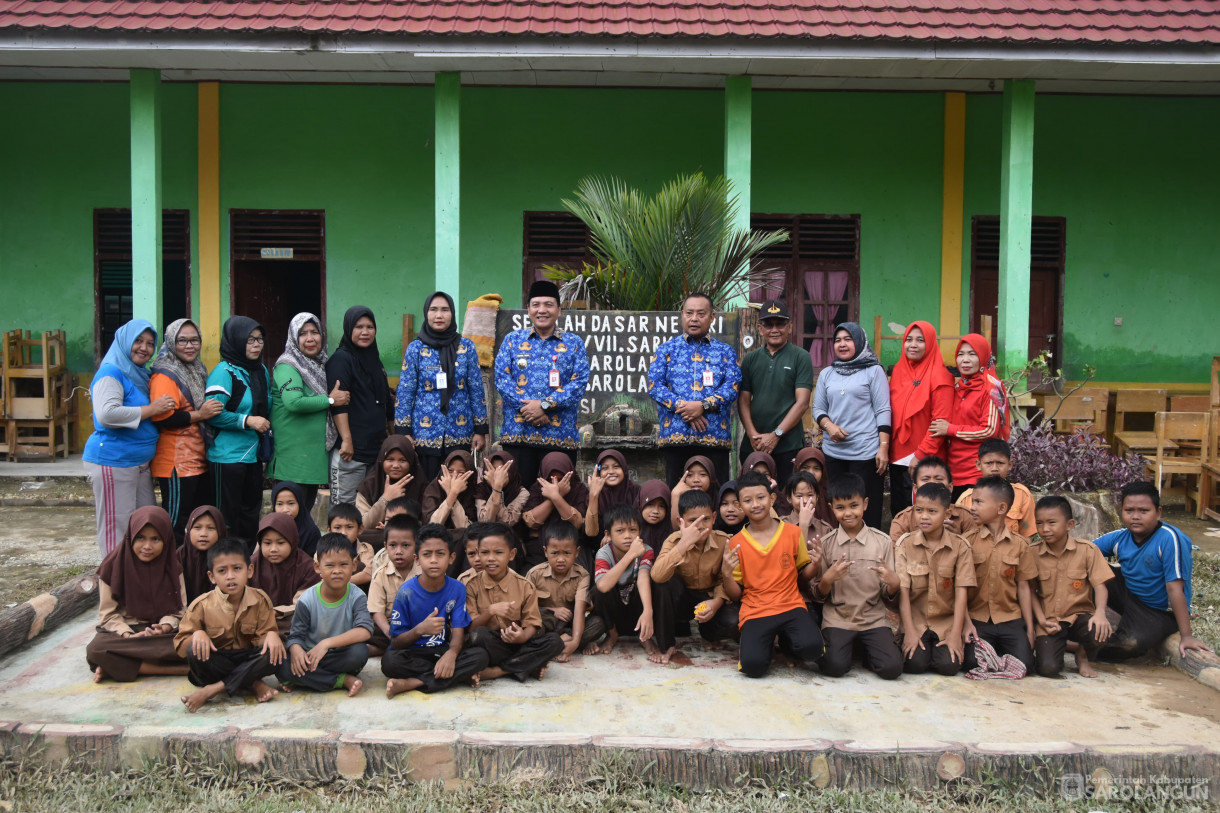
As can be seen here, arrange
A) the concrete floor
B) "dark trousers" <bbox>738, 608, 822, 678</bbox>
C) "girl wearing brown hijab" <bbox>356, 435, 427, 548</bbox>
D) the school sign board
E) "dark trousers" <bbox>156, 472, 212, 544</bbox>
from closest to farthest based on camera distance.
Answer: the concrete floor < "dark trousers" <bbox>738, 608, 822, 678</bbox> < "girl wearing brown hijab" <bbox>356, 435, 427, 548</bbox> < "dark trousers" <bbox>156, 472, 212, 544</bbox> < the school sign board

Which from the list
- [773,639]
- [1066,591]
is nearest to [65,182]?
[773,639]

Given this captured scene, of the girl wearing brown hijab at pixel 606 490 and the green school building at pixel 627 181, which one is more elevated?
the green school building at pixel 627 181

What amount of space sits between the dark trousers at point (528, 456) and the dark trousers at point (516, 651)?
4.95 ft

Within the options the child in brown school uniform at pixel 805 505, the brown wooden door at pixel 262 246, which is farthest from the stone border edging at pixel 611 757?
the brown wooden door at pixel 262 246

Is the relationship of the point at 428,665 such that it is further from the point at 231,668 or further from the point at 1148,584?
the point at 1148,584

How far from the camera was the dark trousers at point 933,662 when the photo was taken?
449cm

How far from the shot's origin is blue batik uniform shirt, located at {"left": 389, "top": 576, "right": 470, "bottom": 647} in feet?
14.1

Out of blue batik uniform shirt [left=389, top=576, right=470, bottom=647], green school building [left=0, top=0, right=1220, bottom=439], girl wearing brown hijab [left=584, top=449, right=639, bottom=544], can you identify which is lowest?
blue batik uniform shirt [left=389, top=576, right=470, bottom=647]

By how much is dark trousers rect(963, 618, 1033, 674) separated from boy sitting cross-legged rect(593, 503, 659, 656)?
4.75ft

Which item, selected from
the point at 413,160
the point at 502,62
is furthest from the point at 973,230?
the point at 413,160

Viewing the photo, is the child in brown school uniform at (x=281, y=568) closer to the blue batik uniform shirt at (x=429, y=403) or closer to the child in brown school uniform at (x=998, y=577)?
the blue batik uniform shirt at (x=429, y=403)

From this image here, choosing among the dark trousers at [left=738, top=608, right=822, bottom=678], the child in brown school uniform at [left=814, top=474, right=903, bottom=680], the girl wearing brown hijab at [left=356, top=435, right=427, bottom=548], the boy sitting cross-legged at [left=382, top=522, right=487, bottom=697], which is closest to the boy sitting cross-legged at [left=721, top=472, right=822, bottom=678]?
the dark trousers at [left=738, top=608, right=822, bottom=678]

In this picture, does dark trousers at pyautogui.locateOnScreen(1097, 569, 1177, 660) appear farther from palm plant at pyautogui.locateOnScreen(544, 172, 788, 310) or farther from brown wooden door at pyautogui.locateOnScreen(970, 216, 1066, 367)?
brown wooden door at pyautogui.locateOnScreen(970, 216, 1066, 367)

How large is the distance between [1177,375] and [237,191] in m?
9.92
